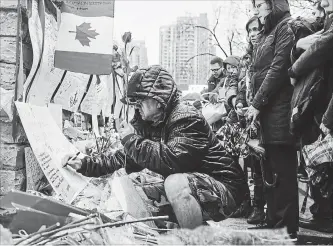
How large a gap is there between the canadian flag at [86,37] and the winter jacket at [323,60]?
4.91ft

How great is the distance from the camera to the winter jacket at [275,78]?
3.29 meters

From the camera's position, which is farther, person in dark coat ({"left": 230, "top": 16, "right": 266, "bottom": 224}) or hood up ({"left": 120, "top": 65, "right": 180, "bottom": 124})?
person in dark coat ({"left": 230, "top": 16, "right": 266, "bottom": 224})

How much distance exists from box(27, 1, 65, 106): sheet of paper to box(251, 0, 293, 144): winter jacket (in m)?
1.60

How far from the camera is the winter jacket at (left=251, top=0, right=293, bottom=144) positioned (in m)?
3.29

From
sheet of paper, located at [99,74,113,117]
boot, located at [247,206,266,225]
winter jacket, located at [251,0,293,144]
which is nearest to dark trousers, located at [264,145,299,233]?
winter jacket, located at [251,0,293,144]

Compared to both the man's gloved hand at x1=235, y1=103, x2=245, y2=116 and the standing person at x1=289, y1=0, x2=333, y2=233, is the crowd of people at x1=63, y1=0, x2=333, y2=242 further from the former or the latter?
the man's gloved hand at x1=235, y1=103, x2=245, y2=116

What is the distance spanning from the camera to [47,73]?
3.66 meters

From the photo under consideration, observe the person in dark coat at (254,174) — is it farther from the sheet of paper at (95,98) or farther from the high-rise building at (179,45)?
the high-rise building at (179,45)

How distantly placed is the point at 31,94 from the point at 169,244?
5.63 ft

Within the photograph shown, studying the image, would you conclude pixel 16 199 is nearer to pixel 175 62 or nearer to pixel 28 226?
pixel 28 226

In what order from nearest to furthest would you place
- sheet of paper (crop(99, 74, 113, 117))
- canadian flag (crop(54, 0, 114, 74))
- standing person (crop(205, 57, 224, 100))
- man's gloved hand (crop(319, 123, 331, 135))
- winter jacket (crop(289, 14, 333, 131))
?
man's gloved hand (crop(319, 123, 331, 135)) < winter jacket (crop(289, 14, 333, 131)) < canadian flag (crop(54, 0, 114, 74)) < sheet of paper (crop(99, 74, 113, 117)) < standing person (crop(205, 57, 224, 100))

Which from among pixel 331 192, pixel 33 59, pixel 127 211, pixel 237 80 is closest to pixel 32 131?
pixel 33 59

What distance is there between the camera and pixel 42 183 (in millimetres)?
3498

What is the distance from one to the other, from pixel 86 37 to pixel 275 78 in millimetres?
1509
